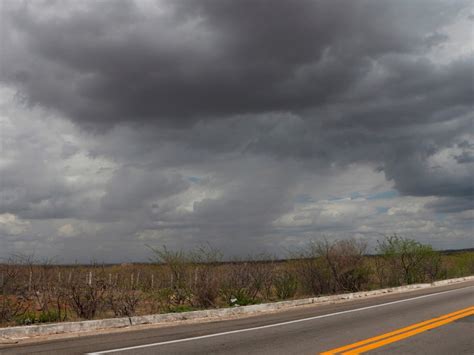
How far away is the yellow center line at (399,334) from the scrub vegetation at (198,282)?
733 cm

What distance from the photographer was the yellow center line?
30.3ft

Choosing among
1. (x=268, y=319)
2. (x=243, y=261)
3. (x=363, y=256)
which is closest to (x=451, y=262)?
(x=363, y=256)

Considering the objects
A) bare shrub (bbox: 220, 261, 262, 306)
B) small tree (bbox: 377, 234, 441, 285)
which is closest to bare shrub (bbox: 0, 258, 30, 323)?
bare shrub (bbox: 220, 261, 262, 306)

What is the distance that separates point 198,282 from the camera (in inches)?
717

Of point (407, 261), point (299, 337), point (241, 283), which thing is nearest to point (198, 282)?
point (241, 283)

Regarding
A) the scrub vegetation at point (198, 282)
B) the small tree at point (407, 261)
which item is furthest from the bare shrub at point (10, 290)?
the small tree at point (407, 261)

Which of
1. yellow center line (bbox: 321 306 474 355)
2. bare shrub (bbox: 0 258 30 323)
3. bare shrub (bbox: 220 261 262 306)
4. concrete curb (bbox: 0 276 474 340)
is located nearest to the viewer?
yellow center line (bbox: 321 306 474 355)

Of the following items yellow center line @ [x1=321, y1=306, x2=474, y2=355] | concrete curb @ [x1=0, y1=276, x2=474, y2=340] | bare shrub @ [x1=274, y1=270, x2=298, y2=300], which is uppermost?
bare shrub @ [x1=274, y1=270, x2=298, y2=300]

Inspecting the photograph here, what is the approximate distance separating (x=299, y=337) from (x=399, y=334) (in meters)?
2.31

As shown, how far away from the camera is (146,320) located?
13977 millimetres

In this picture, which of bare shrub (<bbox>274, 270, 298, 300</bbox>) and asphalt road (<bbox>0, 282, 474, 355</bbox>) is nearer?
asphalt road (<bbox>0, 282, 474, 355</bbox>)

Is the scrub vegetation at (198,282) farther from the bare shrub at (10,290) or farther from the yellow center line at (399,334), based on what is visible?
the yellow center line at (399,334)

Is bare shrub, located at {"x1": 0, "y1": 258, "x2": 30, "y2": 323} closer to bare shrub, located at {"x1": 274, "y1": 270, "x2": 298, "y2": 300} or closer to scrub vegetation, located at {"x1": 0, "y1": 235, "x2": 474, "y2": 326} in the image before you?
scrub vegetation, located at {"x1": 0, "y1": 235, "x2": 474, "y2": 326}

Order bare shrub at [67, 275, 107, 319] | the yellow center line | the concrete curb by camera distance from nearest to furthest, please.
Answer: the yellow center line → the concrete curb → bare shrub at [67, 275, 107, 319]
